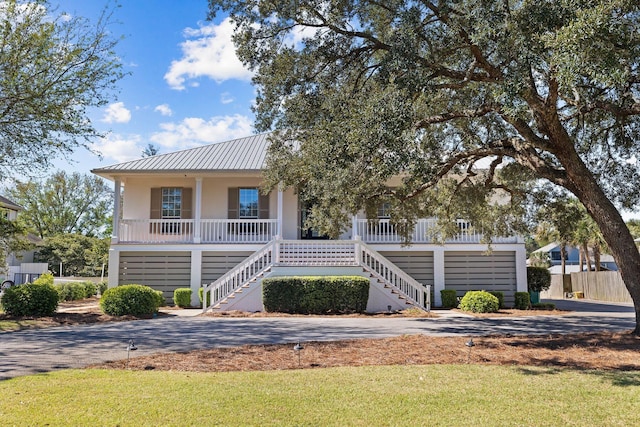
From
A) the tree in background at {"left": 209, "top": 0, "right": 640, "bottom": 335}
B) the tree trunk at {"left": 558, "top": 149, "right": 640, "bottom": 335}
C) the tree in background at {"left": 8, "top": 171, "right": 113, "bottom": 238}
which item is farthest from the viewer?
the tree in background at {"left": 8, "top": 171, "right": 113, "bottom": 238}

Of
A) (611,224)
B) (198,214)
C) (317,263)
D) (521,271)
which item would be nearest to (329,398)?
(611,224)

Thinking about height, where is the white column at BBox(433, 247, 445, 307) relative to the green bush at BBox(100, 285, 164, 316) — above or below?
above

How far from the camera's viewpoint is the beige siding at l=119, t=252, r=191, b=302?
753 inches

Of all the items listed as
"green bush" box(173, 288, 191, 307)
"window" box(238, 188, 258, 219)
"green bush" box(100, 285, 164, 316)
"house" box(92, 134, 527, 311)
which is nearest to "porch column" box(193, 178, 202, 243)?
"house" box(92, 134, 527, 311)

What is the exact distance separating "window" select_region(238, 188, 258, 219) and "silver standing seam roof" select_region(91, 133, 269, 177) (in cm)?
133

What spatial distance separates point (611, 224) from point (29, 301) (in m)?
14.4

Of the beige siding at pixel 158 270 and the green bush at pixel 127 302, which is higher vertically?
the beige siding at pixel 158 270

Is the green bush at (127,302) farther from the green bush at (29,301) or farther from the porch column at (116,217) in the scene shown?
the porch column at (116,217)

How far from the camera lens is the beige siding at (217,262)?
1903 cm

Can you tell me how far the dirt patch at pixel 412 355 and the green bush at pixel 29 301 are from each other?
770cm

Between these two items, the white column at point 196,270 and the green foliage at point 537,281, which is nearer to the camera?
the white column at point 196,270

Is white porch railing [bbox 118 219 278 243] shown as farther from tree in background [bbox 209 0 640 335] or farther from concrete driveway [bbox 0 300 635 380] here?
tree in background [bbox 209 0 640 335]

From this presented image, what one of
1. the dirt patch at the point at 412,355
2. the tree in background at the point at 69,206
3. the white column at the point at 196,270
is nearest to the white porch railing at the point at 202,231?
the white column at the point at 196,270

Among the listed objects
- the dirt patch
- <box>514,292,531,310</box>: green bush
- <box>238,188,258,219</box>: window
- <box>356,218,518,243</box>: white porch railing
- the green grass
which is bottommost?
the green grass
